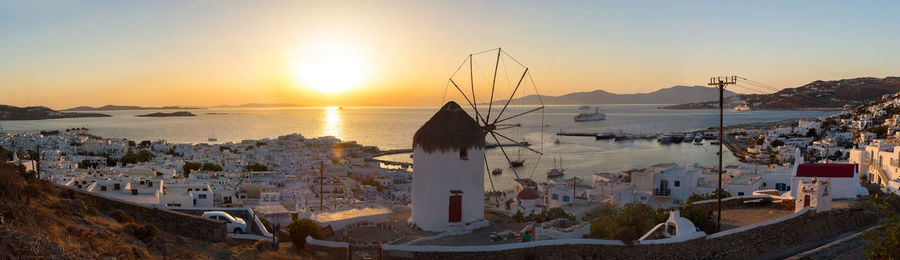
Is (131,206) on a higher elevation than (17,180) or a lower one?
lower

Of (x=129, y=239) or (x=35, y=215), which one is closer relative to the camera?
(x=35, y=215)

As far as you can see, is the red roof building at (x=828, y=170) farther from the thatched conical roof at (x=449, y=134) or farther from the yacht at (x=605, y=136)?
the yacht at (x=605, y=136)

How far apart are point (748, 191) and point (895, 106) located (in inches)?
2416

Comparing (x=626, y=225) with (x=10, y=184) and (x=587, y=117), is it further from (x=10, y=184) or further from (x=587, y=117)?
(x=587, y=117)

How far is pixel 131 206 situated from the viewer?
8922 millimetres

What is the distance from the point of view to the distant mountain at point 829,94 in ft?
409

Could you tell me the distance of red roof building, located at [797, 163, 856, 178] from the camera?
44.9ft

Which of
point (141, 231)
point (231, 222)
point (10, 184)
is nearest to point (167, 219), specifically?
point (141, 231)

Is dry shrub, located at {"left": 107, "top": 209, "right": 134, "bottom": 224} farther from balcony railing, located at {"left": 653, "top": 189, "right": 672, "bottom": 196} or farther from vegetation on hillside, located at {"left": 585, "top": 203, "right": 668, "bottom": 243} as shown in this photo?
balcony railing, located at {"left": 653, "top": 189, "right": 672, "bottom": 196}

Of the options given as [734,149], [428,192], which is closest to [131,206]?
[428,192]

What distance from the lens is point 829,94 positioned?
13875 cm

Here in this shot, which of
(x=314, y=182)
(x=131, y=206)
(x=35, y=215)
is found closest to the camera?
(x=35, y=215)

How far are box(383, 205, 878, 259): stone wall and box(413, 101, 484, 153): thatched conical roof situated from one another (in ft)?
9.45

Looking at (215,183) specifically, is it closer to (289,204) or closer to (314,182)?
(289,204)
